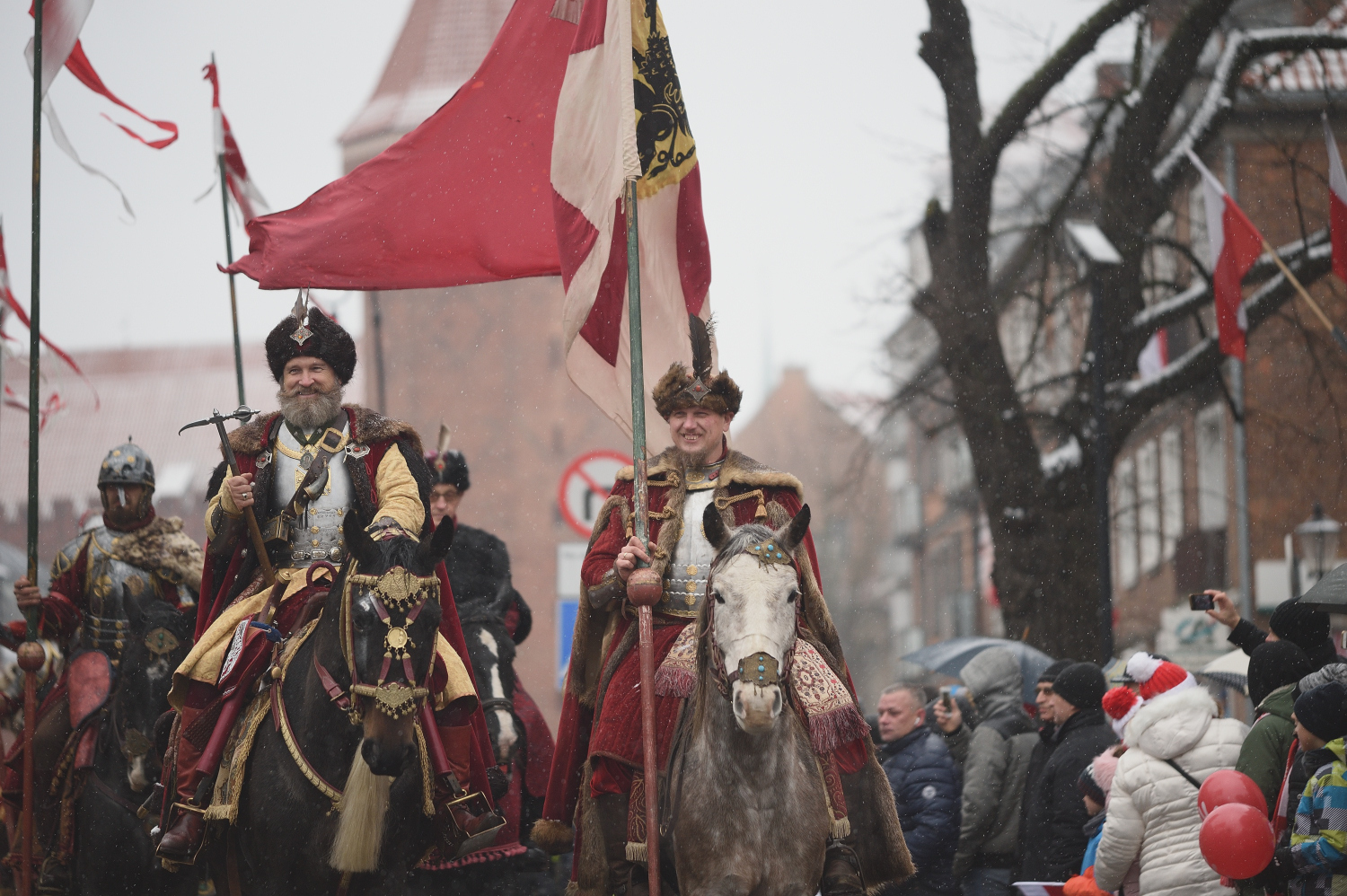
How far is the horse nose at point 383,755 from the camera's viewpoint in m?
6.38

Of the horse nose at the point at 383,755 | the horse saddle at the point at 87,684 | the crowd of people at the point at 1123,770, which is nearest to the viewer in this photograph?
the horse nose at the point at 383,755

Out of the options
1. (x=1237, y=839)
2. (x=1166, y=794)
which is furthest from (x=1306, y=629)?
(x=1237, y=839)

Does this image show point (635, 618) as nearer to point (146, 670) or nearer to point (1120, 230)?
point (146, 670)

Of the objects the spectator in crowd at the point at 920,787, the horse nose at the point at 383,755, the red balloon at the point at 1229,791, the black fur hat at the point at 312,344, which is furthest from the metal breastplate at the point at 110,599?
the red balloon at the point at 1229,791

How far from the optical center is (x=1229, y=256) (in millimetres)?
15234

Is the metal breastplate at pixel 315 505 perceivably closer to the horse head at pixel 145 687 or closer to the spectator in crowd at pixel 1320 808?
the horse head at pixel 145 687

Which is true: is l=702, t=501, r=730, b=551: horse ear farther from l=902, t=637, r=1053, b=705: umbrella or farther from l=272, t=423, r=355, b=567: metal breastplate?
l=902, t=637, r=1053, b=705: umbrella

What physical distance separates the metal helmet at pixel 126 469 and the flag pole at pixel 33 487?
1.00 m

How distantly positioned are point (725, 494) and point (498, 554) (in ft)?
12.7

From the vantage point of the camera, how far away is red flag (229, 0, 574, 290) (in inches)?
359

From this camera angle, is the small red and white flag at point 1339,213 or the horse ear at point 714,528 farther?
the small red and white flag at point 1339,213

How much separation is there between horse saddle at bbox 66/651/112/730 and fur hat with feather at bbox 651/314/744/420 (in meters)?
4.18

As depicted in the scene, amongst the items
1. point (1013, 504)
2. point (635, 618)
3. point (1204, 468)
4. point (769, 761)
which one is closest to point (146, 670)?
point (635, 618)

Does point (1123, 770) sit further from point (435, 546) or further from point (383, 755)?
point (383, 755)
